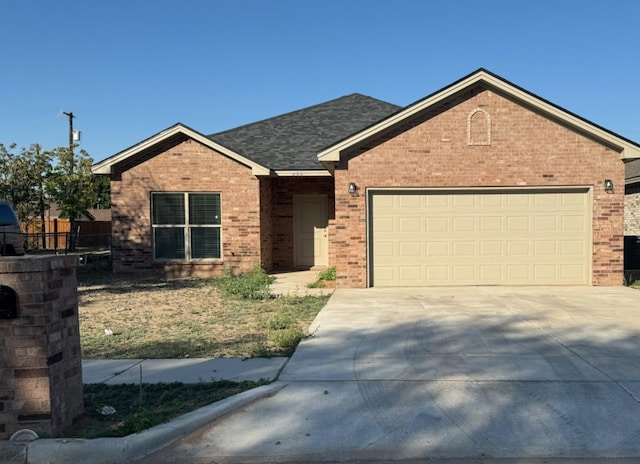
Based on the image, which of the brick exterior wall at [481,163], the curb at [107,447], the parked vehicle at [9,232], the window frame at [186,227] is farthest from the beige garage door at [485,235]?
the curb at [107,447]

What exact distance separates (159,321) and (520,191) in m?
8.58

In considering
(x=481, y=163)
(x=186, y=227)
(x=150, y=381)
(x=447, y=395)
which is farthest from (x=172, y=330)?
(x=481, y=163)

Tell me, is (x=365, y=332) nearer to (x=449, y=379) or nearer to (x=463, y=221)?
(x=449, y=379)

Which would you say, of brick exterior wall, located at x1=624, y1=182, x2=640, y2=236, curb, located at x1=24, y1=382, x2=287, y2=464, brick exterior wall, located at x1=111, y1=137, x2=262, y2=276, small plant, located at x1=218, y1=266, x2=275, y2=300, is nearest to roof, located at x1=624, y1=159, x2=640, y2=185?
brick exterior wall, located at x1=624, y1=182, x2=640, y2=236

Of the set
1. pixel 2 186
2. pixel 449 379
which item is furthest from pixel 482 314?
pixel 2 186

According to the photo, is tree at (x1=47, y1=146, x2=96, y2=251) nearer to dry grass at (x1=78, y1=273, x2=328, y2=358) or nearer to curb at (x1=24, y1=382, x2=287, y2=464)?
dry grass at (x1=78, y1=273, x2=328, y2=358)

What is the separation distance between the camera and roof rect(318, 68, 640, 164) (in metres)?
12.0

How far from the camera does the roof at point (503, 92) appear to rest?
12.0 meters

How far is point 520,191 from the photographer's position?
12.5 m

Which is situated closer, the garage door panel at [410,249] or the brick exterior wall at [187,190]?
the garage door panel at [410,249]

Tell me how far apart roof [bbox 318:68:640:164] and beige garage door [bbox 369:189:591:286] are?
1289mm

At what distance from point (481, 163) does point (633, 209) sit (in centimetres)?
1373

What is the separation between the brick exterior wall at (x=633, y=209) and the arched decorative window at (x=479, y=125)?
1305cm

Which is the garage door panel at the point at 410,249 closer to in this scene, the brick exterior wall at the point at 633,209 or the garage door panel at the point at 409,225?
the garage door panel at the point at 409,225
